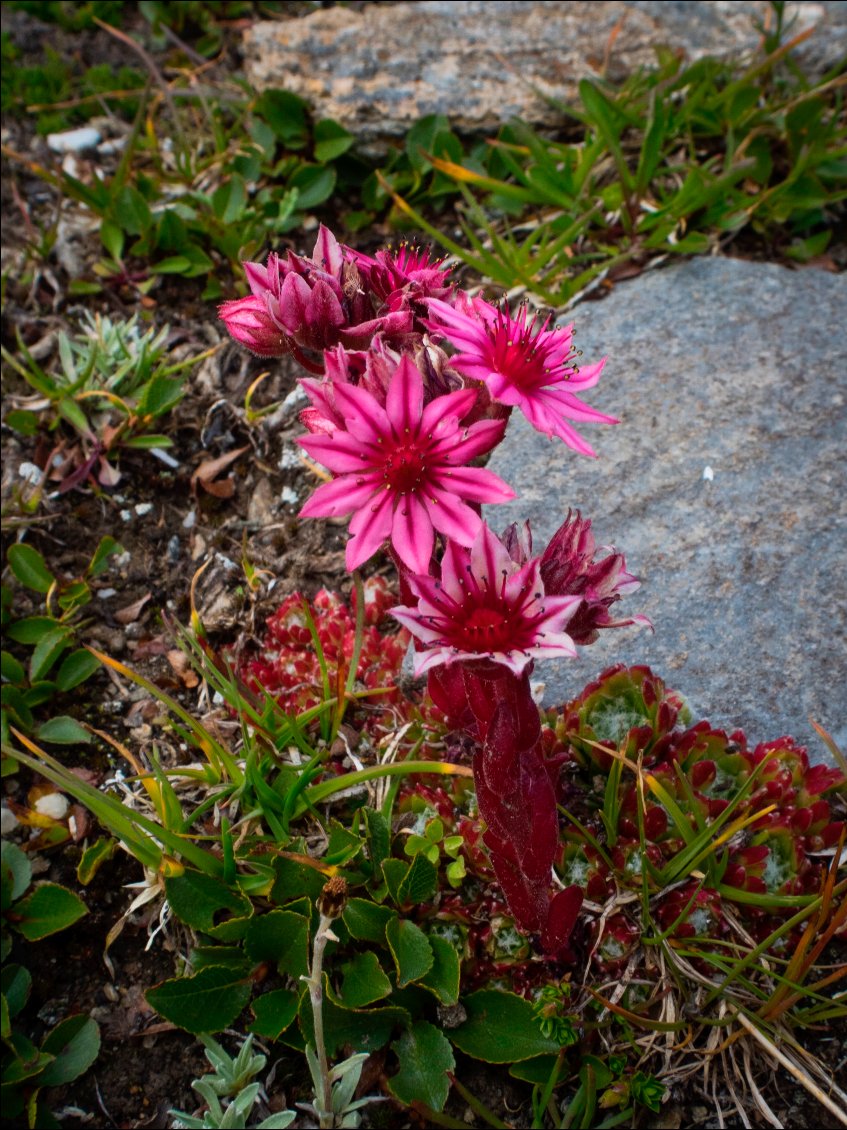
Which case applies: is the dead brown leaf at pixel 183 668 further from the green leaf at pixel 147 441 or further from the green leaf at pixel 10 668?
the green leaf at pixel 147 441

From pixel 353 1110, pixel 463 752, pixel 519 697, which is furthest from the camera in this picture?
pixel 463 752

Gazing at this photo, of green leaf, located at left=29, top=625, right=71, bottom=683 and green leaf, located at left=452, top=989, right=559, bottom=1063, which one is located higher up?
green leaf, located at left=29, top=625, right=71, bottom=683

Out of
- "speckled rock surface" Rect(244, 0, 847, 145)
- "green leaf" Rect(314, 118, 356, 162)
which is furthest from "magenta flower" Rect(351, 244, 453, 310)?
"speckled rock surface" Rect(244, 0, 847, 145)

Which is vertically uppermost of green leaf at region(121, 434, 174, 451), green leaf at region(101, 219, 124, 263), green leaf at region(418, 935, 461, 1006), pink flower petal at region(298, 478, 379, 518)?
green leaf at region(101, 219, 124, 263)

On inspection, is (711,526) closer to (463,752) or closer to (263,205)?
(463,752)

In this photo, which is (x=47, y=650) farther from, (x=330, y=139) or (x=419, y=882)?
(x=330, y=139)

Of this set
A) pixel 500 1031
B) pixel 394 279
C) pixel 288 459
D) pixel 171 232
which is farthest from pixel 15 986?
pixel 171 232

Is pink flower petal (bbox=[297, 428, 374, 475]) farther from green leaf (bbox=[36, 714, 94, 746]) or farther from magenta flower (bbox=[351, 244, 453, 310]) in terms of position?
green leaf (bbox=[36, 714, 94, 746])

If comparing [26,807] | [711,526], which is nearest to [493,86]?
[711,526]
